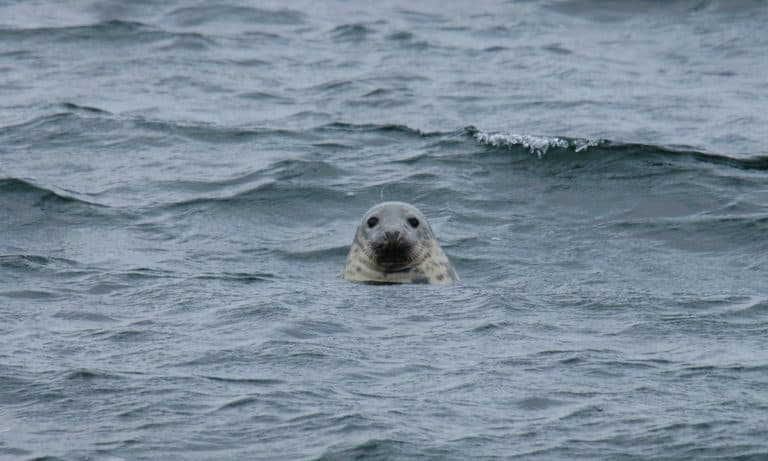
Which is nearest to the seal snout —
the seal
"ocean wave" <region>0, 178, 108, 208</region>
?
the seal

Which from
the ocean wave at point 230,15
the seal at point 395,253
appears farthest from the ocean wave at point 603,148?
the ocean wave at point 230,15

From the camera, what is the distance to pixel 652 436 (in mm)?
7137

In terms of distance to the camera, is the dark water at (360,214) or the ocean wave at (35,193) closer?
the dark water at (360,214)

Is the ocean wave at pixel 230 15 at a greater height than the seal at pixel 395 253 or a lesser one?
greater

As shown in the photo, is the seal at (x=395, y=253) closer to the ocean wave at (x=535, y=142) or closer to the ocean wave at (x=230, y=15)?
the ocean wave at (x=535, y=142)

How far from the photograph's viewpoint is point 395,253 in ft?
37.5

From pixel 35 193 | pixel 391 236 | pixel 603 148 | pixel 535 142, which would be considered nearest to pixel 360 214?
pixel 535 142

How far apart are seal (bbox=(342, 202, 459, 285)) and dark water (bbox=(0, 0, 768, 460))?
1.29 ft

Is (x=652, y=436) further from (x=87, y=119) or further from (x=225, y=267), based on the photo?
(x=87, y=119)

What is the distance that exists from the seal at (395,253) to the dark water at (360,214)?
393 mm

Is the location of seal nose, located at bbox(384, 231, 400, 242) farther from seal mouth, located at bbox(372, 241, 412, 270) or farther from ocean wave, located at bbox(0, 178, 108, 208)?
ocean wave, located at bbox(0, 178, 108, 208)

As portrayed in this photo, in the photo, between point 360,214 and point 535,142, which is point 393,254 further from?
point 535,142

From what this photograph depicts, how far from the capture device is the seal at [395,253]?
11.4m

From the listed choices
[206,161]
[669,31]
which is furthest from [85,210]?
[669,31]
